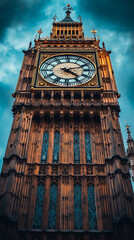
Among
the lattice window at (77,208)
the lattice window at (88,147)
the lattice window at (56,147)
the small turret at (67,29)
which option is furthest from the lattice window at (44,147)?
the small turret at (67,29)

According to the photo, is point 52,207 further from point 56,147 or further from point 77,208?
point 56,147

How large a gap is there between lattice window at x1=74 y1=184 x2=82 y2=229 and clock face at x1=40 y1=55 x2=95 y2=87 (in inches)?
385

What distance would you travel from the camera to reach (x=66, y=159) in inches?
770

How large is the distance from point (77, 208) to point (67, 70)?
524 inches

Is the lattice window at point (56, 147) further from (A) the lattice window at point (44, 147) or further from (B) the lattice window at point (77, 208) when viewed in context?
(B) the lattice window at point (77, 208)

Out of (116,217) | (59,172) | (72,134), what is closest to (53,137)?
(72,134)

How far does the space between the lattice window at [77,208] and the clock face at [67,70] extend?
9.77 m

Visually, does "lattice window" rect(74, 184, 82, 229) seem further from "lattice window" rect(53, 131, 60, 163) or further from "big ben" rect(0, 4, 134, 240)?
"lattice window" rect(53, 131, 60, 163)

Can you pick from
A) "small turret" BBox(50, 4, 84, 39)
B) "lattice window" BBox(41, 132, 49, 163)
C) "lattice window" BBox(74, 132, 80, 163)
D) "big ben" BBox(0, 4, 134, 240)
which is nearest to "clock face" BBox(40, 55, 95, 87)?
"big ben" BBox(0, 4, 134, 240)

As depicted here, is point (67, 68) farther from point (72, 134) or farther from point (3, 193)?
point (3, 193)

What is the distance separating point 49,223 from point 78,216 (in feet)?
5.37

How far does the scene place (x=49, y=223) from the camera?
1633 centimetres

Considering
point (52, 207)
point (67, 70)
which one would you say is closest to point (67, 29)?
point (67, 70)

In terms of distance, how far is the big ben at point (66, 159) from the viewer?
→ 15.9 metres
